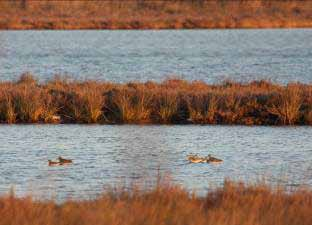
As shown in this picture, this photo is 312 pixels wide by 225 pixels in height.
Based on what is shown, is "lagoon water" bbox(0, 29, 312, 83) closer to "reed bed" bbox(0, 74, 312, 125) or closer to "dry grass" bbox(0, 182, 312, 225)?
"reed bed" bbox(0, 74, 312, 125)

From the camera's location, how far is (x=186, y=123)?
25078mm

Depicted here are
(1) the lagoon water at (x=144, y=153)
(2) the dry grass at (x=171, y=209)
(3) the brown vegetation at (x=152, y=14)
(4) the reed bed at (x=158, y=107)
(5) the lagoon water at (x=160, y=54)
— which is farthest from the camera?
(3) the brown vegetation at (x=152, y=14)

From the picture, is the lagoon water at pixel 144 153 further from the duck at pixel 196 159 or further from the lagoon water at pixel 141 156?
the duck at pixel 196 159

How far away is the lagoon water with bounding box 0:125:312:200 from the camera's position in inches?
661

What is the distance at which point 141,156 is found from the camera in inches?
799

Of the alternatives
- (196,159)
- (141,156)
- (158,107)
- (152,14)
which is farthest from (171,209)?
(152,14)

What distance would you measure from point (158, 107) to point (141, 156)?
530cm

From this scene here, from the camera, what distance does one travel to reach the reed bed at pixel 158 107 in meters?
24.9

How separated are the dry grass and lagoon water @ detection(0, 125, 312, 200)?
5.20 feet

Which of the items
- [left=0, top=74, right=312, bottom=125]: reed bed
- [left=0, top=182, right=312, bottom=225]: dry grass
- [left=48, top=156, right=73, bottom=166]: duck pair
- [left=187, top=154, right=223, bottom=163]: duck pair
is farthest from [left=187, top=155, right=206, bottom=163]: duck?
[left=0, top=74, right=312, bottom=125]: reed bed

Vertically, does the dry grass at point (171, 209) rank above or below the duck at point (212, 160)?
above

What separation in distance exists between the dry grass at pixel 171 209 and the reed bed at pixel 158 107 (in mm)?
11135

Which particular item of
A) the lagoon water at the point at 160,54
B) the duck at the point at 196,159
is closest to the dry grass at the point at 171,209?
the duck at the point at 196,159

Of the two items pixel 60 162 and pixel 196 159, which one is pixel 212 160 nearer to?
pixel 196 159
